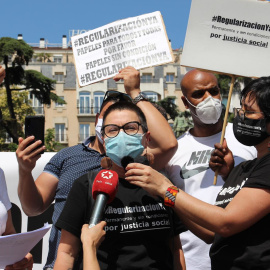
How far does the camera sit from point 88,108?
189ft

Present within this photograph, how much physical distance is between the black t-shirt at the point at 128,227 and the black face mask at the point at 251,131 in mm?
590

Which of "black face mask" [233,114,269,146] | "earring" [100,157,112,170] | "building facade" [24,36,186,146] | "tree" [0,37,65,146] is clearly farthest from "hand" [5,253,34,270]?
"building facade" [24,36,186,146]

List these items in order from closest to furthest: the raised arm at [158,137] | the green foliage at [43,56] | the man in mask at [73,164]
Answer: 1. the man in mask at [73,164]
2. the raised arm at [158,137]
3. the green foliage at [43,56]

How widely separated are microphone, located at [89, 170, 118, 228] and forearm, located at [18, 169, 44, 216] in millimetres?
910

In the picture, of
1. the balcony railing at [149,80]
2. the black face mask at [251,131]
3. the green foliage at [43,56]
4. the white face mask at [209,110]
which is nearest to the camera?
the black face mask at [251,131]

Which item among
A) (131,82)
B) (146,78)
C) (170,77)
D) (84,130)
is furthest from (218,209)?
(170,77)

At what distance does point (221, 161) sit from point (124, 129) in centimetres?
80

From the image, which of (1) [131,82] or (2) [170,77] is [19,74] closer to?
(2) [170,77]

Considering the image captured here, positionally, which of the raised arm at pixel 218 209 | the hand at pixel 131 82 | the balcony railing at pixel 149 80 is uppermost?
the balcony railing at pixel 149 80

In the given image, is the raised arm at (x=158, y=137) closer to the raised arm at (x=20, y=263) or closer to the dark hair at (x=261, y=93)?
the dark hair at (x=261, y=93)

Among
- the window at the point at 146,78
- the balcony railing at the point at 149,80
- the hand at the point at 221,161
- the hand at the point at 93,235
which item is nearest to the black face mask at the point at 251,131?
the hand at the point at 221,161

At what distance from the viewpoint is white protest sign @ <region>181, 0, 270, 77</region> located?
340 cm

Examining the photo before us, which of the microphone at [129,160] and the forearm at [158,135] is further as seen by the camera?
the forearm at [158,135]

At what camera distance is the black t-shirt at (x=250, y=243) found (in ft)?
8.05
